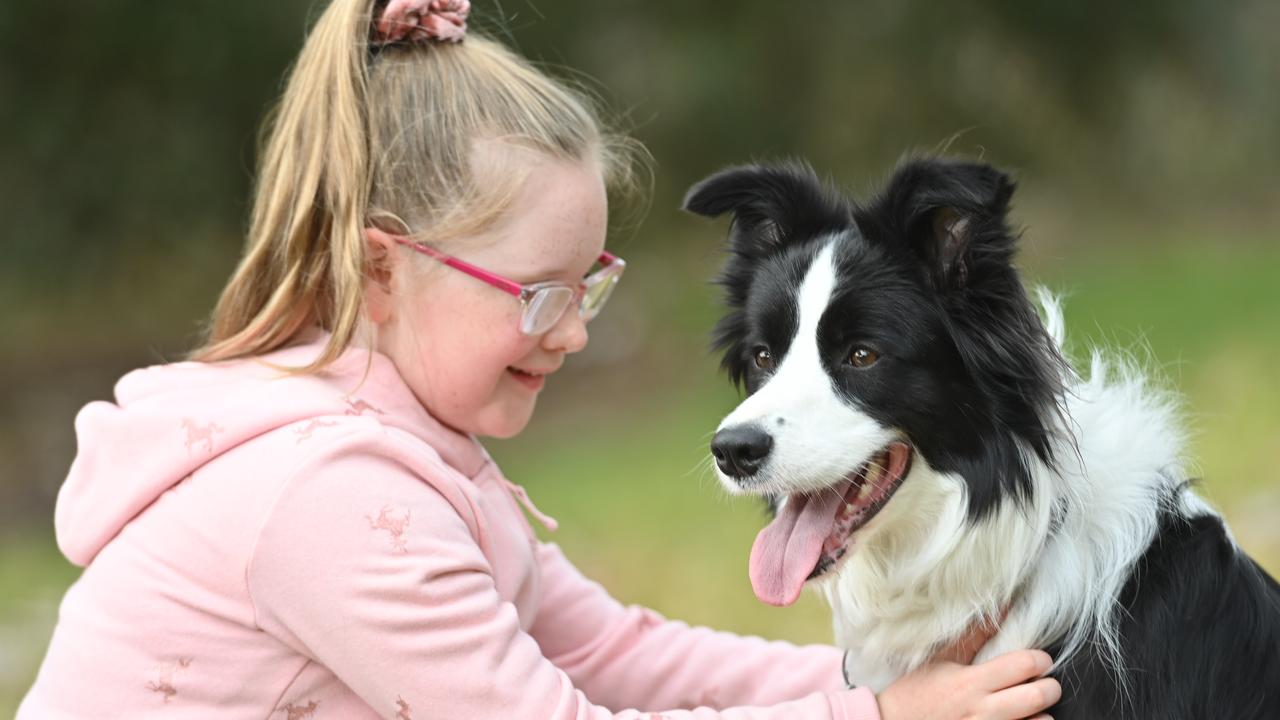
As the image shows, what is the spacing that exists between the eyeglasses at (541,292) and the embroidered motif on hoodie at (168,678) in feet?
2.52

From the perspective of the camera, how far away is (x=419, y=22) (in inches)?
96.2

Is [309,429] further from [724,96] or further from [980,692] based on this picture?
[724,96]

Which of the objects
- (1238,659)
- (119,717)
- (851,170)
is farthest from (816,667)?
(851,170)

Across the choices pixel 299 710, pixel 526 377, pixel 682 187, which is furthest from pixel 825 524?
pixel 682 187

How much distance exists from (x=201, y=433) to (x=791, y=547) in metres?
0.97

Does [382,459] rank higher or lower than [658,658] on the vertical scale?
higher

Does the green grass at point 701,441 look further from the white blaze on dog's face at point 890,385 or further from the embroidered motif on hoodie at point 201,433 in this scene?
the embroidered motif on hoodie at point 201,433

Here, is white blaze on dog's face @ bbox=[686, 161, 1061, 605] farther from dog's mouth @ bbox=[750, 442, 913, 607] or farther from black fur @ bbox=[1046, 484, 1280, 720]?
black fur @ bbox=[1046, 484, 1280, 720]

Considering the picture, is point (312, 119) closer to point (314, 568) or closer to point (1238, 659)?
point (314, 568)

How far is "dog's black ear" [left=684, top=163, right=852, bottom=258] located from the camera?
94.9 inches

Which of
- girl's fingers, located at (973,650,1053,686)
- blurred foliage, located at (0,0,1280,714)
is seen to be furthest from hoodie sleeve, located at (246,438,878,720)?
blurred foliage, located at (0,0,1280,714)

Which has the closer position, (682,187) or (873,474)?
(873,474)

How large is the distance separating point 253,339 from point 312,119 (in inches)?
15.8

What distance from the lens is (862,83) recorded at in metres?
12.2
